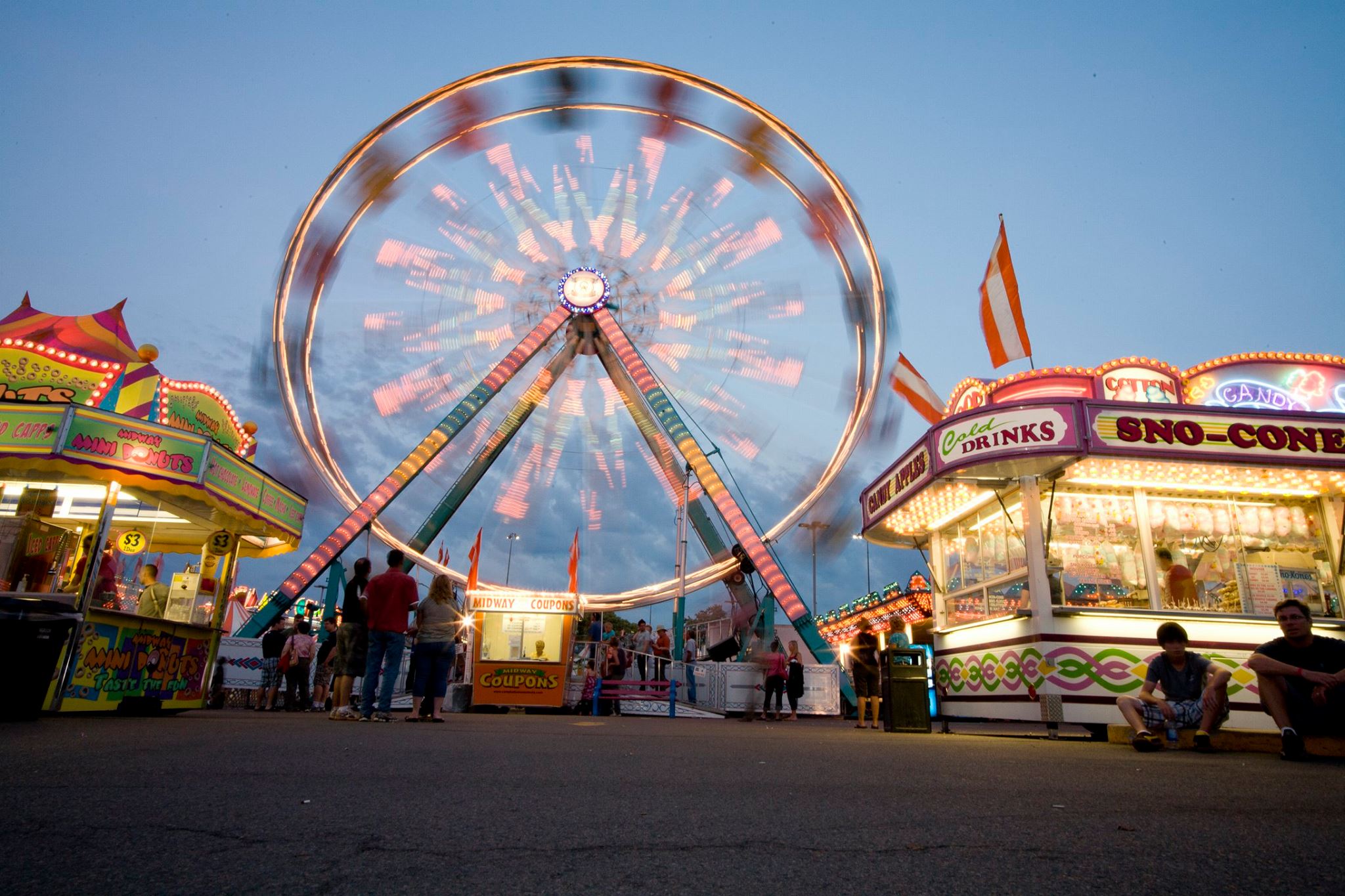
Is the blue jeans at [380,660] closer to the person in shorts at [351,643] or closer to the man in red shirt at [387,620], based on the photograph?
the man in red shirt at [387,620]

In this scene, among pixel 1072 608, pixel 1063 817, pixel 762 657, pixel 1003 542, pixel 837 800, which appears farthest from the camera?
pixel 762 657

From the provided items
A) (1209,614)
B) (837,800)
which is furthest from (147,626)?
(1209,614)

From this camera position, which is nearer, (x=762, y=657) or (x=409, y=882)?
(x=409, y=882)

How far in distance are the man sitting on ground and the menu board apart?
4528 mm

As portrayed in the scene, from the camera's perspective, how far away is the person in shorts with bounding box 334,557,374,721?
729cm

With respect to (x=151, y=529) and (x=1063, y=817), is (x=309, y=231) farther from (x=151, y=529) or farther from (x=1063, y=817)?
(x=1063, y=817)

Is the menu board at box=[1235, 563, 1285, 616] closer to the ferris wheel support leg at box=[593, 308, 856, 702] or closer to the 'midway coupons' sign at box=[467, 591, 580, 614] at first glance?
the ferris wheel support leg at box=[593, 308, 856, 702]

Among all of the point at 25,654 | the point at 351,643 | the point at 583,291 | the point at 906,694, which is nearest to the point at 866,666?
the point at 906,694

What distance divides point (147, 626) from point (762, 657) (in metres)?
8.61

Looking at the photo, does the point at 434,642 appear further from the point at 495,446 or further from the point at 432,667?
the point at 495,446

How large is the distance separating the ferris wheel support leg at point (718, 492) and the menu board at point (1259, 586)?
5887 millimetres

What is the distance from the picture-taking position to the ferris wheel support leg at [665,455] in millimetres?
16891

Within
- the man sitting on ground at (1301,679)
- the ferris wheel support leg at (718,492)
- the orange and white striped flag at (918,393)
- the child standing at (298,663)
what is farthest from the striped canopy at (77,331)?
the man sitting on ground at (1301,679)

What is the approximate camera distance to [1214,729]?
5.38 meters
